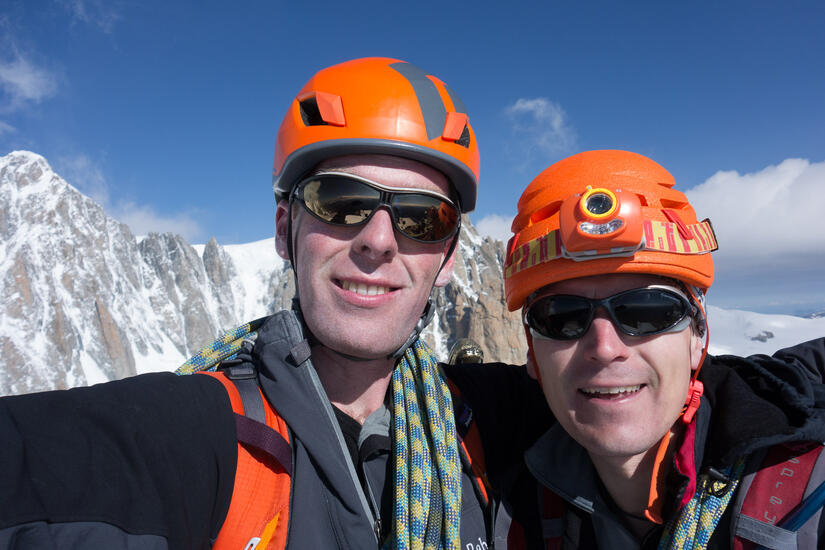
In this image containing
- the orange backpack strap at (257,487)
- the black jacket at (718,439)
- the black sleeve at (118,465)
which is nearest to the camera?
the black sleeve at (118,465)

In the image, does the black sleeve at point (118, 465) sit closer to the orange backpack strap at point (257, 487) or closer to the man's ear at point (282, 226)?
the orange backpack strap at point (257, 487)

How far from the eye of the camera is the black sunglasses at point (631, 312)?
9.14ft

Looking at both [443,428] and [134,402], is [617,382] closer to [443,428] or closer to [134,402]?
[443,428]

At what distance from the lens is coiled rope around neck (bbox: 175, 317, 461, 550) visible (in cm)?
275

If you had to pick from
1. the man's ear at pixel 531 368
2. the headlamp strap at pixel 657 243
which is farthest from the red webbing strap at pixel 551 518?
the headlamp strap at pixel 657 243

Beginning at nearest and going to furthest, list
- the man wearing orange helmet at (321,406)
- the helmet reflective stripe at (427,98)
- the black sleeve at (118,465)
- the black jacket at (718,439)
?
the black sleeve at (118,465), the man wearing orange helmet at (321,406), the black jacket at (718,439), the helmet reflective stripe at (427,98)

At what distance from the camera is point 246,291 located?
197 meters

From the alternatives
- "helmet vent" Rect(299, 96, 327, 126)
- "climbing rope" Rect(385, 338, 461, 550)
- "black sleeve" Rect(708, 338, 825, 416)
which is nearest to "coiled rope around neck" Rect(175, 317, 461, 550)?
"climbing rope" Rect(385, 338, 461, 550)

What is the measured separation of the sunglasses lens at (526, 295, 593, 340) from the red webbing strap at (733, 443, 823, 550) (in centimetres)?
121

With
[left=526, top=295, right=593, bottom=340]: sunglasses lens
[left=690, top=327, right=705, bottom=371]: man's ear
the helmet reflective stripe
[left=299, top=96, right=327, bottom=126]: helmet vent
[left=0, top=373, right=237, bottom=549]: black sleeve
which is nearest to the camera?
[left=0, top=373, right=237, bottom=549]: black sleeve

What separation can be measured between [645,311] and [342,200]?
215 centimetres

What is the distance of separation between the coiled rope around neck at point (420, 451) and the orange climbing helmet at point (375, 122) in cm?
142

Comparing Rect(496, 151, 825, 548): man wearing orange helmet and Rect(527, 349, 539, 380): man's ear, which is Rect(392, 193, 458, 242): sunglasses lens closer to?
Rect(496, 151, 825, 548): man wearing orange helmet

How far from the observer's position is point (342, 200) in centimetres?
313
